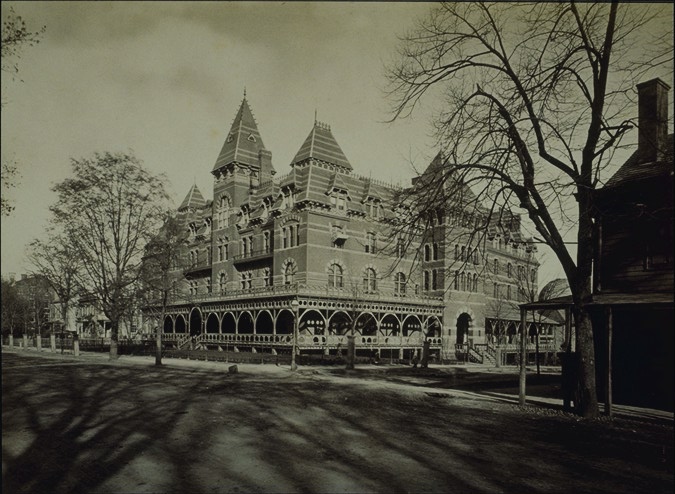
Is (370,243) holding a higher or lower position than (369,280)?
higher

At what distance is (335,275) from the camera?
3831cm

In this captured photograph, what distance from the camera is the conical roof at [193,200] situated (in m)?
56.5

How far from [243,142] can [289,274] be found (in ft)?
51.3

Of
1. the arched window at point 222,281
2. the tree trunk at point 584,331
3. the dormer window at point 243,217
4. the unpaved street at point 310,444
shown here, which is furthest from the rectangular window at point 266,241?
the tree trunk at point 584,331

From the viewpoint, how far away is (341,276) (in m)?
38.7

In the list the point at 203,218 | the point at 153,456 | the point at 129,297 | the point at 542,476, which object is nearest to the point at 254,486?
the point at 153,456

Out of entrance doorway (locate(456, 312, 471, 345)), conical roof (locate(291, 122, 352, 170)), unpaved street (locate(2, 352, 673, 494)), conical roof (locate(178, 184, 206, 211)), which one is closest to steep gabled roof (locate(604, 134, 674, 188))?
unpaved street (locate(2, 352, 673, 494))

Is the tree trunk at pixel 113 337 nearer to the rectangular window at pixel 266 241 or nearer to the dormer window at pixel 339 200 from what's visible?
the rectangular window at pixel 266 241

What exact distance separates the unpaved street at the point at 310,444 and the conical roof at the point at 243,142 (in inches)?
1280

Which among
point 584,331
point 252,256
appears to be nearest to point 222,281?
point 252,256

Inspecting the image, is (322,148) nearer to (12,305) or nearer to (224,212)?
(224,212)

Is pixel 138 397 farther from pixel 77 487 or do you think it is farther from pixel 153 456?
pixel 77 487

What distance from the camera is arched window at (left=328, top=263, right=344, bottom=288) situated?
124 ft

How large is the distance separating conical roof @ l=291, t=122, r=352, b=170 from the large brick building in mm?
117
